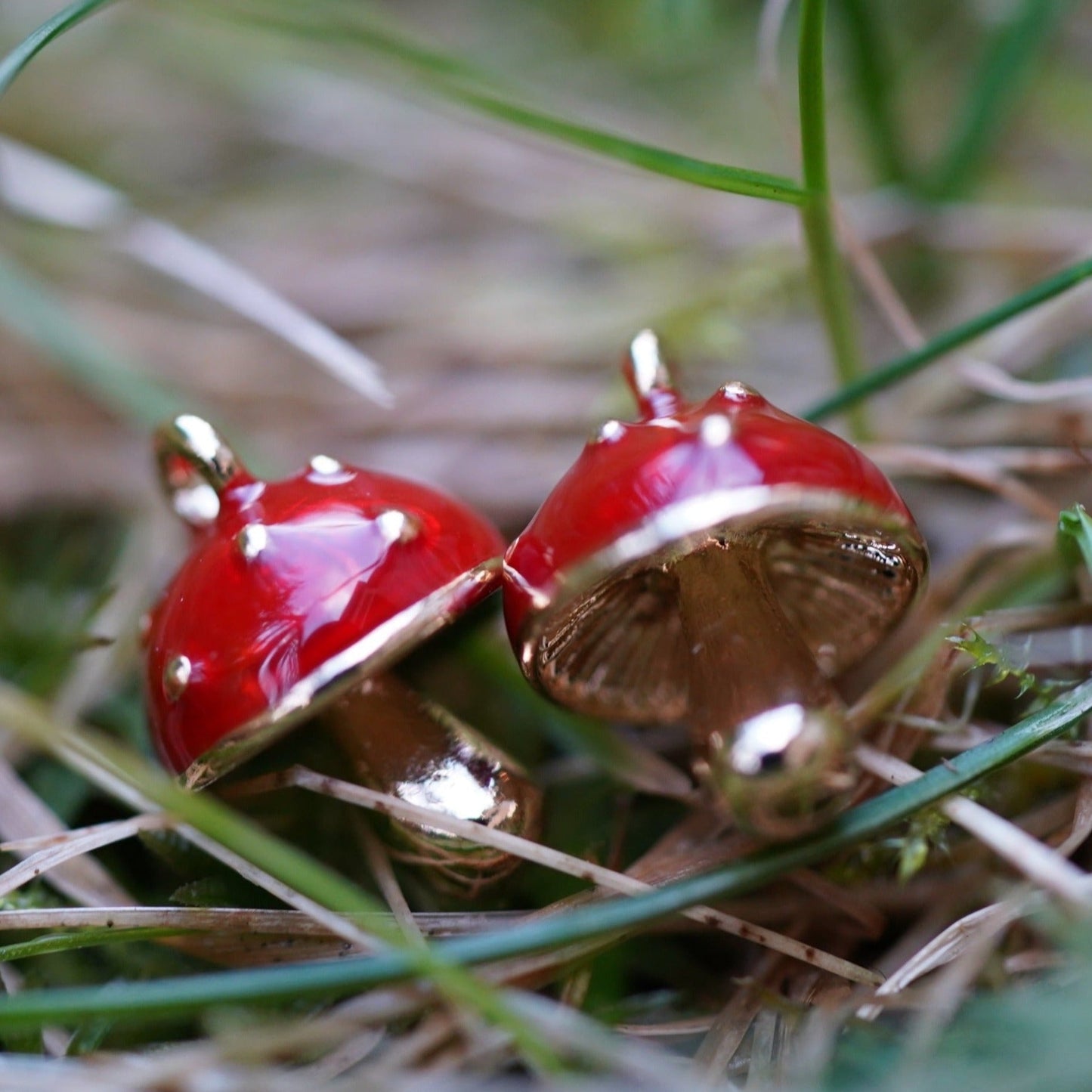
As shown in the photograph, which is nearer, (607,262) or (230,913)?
(230,913)

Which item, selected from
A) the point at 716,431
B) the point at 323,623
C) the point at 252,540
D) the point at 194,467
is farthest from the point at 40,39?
the point at 716,431

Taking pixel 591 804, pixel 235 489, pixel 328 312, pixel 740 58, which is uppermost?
pixel 740 58

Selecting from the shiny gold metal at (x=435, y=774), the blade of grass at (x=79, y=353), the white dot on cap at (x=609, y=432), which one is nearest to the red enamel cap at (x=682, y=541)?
the white dot on cap at (x=609, y=432)

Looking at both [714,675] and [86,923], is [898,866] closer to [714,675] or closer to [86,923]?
[714,675]

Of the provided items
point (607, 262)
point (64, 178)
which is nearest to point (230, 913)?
point (64, 178)

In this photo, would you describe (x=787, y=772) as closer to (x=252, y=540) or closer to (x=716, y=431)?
(x=716, y=431)

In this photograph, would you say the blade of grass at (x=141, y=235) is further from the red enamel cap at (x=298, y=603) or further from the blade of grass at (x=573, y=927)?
the blade of grass at (x=573, y=927)

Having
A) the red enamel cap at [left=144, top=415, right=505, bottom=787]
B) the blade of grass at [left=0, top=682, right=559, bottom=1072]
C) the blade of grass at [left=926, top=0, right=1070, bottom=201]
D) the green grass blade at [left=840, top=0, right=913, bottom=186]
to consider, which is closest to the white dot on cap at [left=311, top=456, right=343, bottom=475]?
the red enamel cap at [left=144, top=415, right=505, bottom=787]
